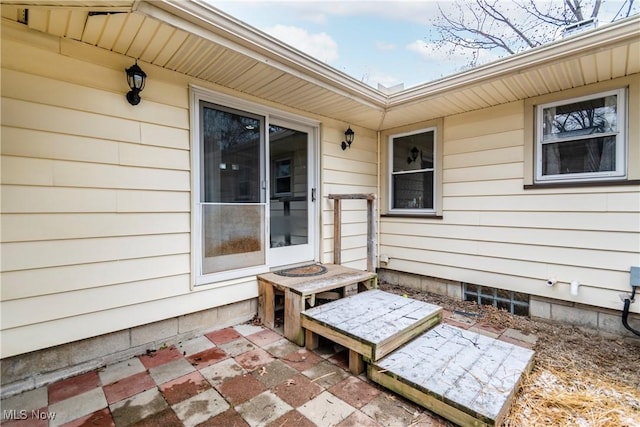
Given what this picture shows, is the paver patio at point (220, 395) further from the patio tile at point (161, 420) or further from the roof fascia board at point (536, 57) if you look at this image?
the roof fascia board at point (536, 57)

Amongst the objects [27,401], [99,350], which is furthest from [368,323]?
[27,401]

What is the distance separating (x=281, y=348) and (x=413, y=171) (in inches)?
120

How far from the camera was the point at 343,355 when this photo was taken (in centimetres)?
241

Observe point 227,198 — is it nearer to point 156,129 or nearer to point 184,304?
point 156,129

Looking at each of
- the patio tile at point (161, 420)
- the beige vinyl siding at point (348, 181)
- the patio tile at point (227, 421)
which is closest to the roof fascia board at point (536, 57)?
the beige vinyl siding at point (348, 181)

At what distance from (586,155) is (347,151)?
2.60 meters

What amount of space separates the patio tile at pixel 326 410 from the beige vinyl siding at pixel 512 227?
2.59m

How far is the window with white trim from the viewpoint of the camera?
4.09 meters

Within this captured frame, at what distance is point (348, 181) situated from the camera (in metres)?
4.14

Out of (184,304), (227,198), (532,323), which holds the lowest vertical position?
(532,323)

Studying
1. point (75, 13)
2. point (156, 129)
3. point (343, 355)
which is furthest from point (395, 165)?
point (75, 13)

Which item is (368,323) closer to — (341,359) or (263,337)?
(341,359)

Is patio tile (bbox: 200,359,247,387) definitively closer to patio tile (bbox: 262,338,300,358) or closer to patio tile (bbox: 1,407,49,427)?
patio tile (bbox: 262,338,300,358)

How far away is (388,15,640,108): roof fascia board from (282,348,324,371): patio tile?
299 cm
